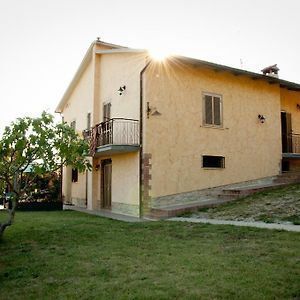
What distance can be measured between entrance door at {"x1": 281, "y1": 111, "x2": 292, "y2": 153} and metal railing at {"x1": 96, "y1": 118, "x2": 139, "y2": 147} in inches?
333

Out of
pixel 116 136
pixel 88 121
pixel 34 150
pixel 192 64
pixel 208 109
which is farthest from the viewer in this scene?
pixel 88 121

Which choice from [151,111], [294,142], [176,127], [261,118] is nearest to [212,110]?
[176,127]

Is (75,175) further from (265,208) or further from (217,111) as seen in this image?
(265,208)

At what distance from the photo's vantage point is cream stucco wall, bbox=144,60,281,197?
1373cm

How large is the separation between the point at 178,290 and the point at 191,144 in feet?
33.7

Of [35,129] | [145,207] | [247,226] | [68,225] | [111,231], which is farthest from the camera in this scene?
[145,207]

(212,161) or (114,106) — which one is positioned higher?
(114,106)

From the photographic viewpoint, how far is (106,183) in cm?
1717

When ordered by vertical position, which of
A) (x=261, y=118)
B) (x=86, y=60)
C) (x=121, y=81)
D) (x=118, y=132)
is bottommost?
(x=118, y=132)

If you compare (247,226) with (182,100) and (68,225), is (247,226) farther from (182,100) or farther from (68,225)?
(182,100)

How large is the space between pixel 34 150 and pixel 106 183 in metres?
8.98

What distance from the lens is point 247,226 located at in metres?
8.80

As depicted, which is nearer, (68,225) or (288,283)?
(288,283)

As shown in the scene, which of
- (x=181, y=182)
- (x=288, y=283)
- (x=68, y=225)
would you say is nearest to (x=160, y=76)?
(x=181, y=182)
